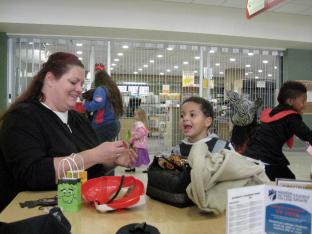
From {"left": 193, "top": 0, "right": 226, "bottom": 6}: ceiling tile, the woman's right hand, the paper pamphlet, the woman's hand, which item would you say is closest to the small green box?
the woman's right hand

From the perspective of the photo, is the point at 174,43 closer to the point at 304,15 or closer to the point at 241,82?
the point at 241,82

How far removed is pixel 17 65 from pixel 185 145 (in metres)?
5.20

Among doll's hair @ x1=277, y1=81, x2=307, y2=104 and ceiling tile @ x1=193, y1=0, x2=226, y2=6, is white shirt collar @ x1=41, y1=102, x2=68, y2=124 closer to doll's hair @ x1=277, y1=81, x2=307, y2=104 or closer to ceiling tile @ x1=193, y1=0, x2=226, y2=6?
doll's hair @ x1=277, y1=81, x2=307, y2=104

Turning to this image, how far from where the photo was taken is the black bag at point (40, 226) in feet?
2.69

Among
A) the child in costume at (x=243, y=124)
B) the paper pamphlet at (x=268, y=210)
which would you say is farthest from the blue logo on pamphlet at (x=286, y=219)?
the child in costume at (x=243, y=124)

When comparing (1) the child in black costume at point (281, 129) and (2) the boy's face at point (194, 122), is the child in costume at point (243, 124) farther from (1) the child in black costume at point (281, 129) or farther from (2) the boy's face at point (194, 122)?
(2) the boy's face at point (194, 122)

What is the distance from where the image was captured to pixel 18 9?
5316 millimetres

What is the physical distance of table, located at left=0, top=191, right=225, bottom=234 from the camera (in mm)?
994

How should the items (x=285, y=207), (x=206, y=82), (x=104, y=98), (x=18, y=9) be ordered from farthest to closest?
(x=206, y=82) → (x=18, y=9) → (x=104, y=98) → (x=285, y=207)

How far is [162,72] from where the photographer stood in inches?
273

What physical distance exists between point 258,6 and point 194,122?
2.29m

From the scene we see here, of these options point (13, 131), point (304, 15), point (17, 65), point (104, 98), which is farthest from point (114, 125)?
point (304, 15)

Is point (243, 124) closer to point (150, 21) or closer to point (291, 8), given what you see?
point (150, 21)

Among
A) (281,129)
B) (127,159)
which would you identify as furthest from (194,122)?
(281,129)
